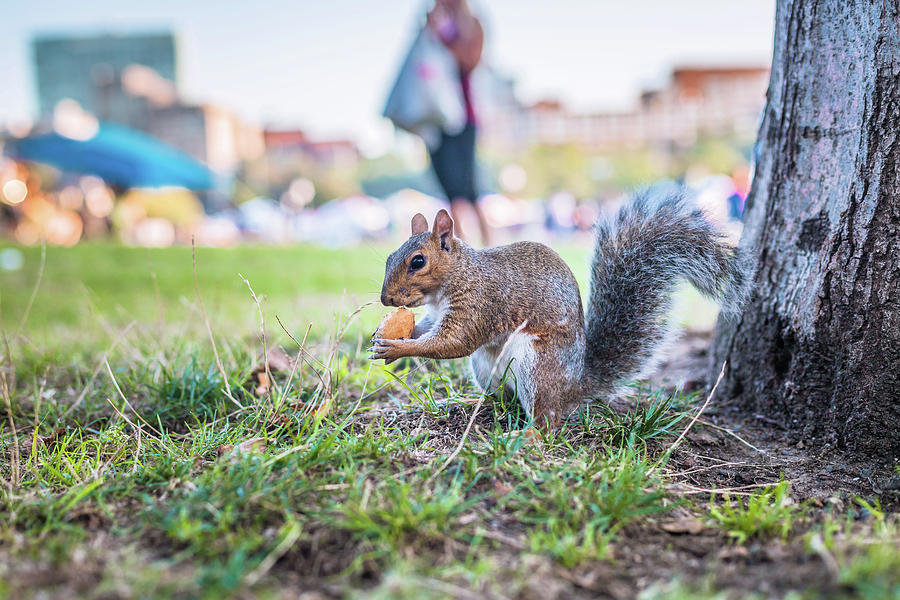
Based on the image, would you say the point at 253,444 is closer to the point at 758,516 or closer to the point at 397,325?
the point at 397,325

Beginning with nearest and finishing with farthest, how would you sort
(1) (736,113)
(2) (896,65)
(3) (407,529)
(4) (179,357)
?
(3) (407,529), (2) (896,65), (4) (179,357), (1) (736,113)

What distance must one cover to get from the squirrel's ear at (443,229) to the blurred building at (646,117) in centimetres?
4594

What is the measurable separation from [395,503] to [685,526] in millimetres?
571

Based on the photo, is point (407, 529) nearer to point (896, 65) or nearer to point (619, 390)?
point (619, 390)

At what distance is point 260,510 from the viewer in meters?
1.30

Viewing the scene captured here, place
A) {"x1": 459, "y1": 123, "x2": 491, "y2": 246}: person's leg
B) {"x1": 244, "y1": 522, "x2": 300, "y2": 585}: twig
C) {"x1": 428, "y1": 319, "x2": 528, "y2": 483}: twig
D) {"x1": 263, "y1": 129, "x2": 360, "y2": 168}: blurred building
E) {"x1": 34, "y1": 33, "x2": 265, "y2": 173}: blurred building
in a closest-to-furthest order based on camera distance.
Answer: {"x1": 244, "y1": 522, "x2": 300, "y2": 585}: twig → {"x1": 428, "y1": 319, "x2": 528, "y2": 483}: twig → {"x1": 459, "y1": 123, "x2": 491, "y2": 246}: person's leg → {"x1": 34, "y1": 33, "x2": 265, "y2": 173}: blurred building → {"x1": 263, "y1": 129, "x2": 360, "y2": 168}: blurred building

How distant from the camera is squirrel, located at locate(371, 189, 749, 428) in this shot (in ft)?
5.82

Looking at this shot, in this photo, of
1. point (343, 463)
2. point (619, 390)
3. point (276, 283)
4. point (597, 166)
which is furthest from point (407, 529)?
point (597, 166)

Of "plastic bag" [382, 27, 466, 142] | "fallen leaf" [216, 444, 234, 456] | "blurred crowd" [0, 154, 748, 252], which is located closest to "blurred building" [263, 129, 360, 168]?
"blurred crowd" [0, 154, 748, 252]

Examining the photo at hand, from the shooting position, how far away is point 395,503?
128cm

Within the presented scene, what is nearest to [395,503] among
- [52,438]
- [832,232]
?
[52,438]

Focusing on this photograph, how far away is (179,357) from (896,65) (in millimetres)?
2163

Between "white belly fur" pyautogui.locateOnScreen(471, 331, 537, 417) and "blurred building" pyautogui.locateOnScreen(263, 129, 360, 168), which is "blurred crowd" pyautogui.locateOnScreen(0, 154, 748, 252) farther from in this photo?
"blurred building" pyautogui.locateOnScreen(263, 129, 360, 168)

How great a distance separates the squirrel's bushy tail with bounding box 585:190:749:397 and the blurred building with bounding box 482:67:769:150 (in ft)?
151
